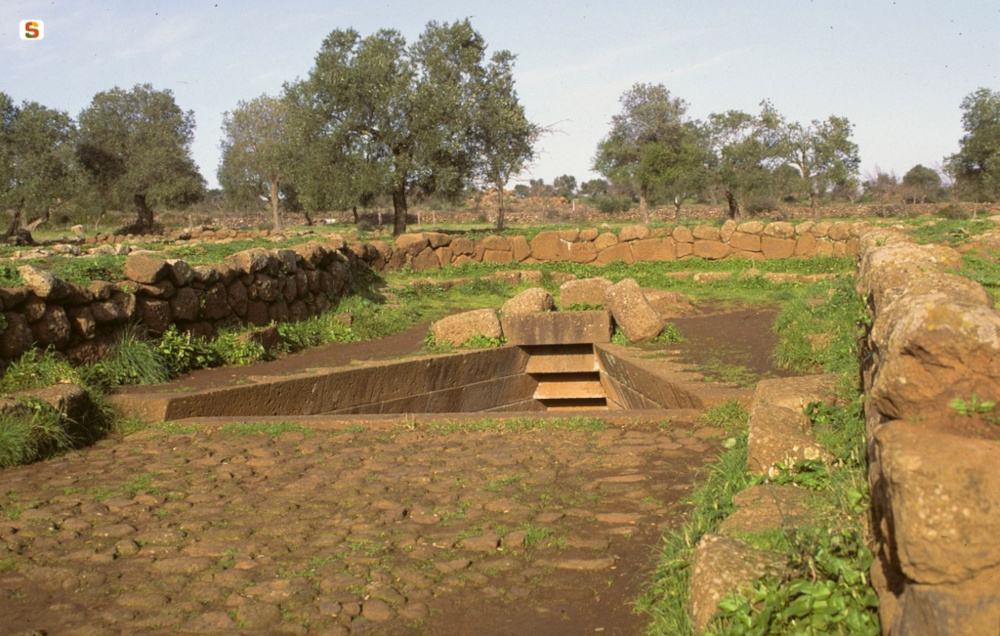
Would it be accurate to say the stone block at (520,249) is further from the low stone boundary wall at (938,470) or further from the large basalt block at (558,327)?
the low stone boundary wall at (938,470)

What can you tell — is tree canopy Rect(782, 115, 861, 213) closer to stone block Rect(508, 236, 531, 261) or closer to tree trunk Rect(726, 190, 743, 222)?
tree trunk Rect(726, 190, 743, 222)

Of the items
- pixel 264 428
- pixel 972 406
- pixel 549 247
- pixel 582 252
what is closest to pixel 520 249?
pixel 549 247

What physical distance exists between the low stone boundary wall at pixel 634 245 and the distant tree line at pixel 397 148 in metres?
7.99

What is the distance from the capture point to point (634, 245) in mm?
21000

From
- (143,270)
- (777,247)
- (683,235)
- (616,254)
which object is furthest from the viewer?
(616,254)

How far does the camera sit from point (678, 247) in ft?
68.3

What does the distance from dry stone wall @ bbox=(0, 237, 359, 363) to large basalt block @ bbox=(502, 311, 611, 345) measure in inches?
121

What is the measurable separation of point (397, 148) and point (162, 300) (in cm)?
1926

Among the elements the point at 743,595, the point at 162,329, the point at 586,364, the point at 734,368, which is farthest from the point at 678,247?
the point at 743,595

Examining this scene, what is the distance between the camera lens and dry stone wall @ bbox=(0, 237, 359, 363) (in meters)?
8.37

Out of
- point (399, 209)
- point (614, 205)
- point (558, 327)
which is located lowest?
point (558, 327)

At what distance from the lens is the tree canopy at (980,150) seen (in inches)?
1444

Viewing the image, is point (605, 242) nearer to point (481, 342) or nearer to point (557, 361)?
point (557, 361)

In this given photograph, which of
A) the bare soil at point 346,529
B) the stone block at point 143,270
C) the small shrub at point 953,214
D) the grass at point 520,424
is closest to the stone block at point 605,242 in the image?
the small shrub at point 953,214
